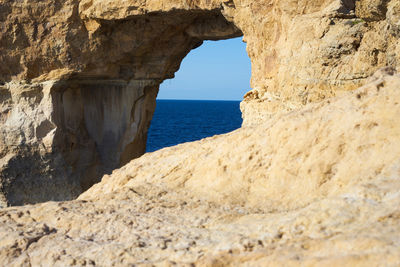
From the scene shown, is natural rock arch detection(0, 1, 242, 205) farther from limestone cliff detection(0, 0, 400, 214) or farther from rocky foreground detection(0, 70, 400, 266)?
rocky foreground detection(0, 70, 400, 266)

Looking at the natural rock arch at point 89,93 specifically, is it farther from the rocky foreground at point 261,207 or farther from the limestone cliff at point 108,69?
the rocky foreground at point 261,207

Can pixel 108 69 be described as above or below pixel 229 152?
above

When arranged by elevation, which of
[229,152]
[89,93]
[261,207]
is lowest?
[89,93]

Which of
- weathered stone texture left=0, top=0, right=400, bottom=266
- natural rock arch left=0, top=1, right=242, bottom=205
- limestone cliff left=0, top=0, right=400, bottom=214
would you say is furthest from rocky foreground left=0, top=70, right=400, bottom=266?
natural rock arch left=0, top=1, right=242, bottom=205

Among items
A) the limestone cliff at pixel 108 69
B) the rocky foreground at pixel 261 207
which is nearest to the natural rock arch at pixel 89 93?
the limestone cliff at pixel 108 69

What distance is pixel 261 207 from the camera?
4184mm

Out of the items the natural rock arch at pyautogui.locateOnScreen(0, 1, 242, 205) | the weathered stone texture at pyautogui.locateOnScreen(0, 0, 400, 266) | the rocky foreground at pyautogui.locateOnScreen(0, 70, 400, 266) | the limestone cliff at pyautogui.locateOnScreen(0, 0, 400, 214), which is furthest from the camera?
the natural rock arch at pyautogui.locateOnScreen(0, 1, 242, 205)

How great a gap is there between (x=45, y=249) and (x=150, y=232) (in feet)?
2.74

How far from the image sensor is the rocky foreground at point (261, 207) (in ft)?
9.50

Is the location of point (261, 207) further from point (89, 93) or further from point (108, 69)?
point (89, 93)

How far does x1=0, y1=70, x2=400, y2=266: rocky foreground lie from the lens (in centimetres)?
290

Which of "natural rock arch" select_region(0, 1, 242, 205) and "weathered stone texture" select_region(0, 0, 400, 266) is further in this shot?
"natural rock arch" select_region(0, 1, 242, 205)

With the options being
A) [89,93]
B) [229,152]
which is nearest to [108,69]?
[89,93]

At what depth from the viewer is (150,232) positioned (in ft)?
12.4
